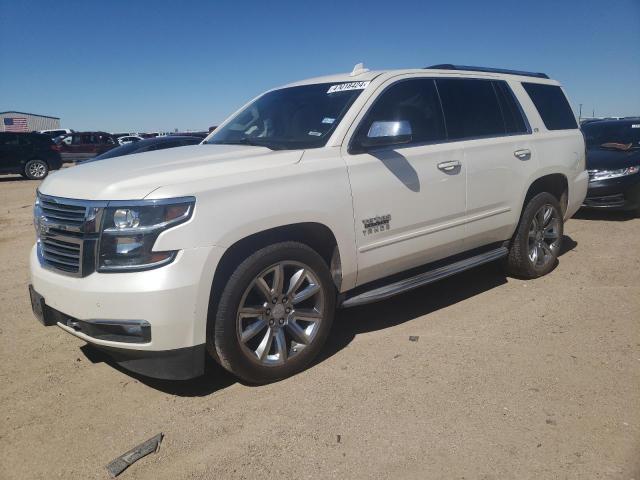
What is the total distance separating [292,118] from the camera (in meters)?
4.04

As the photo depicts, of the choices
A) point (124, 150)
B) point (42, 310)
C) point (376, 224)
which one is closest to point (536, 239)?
point (376, 224)

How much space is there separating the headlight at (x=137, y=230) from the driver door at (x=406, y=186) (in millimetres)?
1249

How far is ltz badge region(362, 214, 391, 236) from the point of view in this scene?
352cm

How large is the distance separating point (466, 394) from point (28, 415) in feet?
8.59

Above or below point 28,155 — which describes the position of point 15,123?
above

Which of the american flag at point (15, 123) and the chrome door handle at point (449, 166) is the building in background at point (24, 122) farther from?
the chrome door handle at point (449, 166)

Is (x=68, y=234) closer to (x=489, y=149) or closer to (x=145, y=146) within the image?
(x=489, y=149)

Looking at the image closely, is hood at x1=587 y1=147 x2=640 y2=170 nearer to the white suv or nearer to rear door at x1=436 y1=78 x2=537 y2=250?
the white suv

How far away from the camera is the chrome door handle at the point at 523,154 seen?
4.68 meters

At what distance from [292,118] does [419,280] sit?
1.62 m

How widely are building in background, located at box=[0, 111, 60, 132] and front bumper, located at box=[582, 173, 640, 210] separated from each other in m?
66.3

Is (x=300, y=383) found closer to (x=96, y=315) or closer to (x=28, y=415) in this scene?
(x=96, y=315)

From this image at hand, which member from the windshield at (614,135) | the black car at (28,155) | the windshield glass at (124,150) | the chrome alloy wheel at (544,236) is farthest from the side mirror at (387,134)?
the black car at (28,155)

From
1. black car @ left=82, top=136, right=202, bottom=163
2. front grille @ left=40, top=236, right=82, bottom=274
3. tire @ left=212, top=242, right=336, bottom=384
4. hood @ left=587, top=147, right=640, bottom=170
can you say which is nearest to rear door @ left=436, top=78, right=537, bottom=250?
tire @ left=212, top=242, right=336, bottom=384
